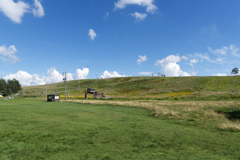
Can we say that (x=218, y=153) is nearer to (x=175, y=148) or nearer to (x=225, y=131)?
(x=175, y=148)

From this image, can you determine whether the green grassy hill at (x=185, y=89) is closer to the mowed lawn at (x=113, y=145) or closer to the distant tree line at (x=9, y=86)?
the distant tree line at (x=9, y=86)

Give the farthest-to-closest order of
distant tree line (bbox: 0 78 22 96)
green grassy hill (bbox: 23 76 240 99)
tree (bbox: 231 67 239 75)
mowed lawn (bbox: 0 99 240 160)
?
tree (bbox: 231 67 239 75) < distant tree line (bbox: 0 78 22 96) < green grassy hill (bbox: 23 76 240 99) < mowed lawn (bbox: 0 99 240 160)

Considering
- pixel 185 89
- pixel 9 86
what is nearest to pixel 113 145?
pixel 185 89

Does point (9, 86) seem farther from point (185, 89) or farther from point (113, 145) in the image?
point (113, 145)

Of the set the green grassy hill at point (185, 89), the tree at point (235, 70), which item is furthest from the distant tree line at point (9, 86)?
the tree at point (235, 70)

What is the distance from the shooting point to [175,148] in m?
9.72

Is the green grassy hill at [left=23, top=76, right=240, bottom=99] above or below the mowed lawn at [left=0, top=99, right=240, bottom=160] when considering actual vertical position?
above

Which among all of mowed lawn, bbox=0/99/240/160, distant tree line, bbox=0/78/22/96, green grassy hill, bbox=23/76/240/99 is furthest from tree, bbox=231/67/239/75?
distant tree line, bbox=0/78/22/96

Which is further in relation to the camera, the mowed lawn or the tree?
the tree

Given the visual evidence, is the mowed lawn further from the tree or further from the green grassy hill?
the tree

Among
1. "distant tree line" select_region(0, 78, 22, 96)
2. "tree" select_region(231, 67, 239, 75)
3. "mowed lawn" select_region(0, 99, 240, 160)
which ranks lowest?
"mowed lawn" select_region(0, 99, 240, 160)

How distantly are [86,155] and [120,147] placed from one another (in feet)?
7.87

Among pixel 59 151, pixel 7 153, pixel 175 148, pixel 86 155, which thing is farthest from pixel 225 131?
pixel 7 153

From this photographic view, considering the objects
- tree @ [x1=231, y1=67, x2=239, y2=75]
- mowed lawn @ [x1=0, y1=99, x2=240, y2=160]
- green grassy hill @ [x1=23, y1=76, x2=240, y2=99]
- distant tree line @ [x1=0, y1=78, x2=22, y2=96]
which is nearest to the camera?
mowed lawn @ [x1=0, y1=99, x2=240, y2=160]
